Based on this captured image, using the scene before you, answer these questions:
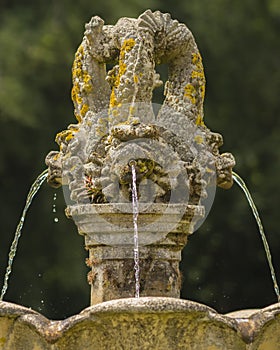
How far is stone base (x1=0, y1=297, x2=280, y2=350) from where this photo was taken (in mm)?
4684

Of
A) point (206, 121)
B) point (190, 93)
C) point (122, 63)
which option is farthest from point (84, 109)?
point (206, 121)

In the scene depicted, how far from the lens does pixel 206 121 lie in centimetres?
1126

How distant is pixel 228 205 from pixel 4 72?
214 centimetres

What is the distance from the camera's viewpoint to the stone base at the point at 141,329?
4.68 m

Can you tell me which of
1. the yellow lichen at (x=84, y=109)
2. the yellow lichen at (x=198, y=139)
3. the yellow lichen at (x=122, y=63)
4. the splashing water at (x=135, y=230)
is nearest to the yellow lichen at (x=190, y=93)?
the yellow lichen at (x=198, y=139)

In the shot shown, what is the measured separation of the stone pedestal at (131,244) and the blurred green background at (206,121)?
530 cm

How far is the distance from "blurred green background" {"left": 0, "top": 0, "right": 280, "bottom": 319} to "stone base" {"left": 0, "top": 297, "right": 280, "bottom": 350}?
5.99 m

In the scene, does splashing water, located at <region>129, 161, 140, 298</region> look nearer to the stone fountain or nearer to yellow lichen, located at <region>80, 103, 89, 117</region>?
the stone fountain

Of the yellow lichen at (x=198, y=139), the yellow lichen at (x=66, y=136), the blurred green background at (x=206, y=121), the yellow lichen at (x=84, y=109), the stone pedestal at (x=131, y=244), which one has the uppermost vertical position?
the blurred green background at (x=206, y=121)

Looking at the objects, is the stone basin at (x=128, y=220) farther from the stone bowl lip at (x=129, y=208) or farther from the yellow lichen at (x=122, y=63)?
the yellow lichen at (x=122, y=63)

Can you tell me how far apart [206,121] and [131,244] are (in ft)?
19.2

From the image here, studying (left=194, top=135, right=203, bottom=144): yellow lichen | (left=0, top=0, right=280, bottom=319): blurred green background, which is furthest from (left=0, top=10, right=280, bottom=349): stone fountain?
(left=0, top=0, right=280, bottom=319): blurred green background

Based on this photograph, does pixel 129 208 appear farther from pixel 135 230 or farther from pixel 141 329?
pixel 141 329

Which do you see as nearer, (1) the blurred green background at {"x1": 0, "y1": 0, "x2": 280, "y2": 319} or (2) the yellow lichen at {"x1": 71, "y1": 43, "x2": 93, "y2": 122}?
(2) the yellow lichen at {"x1": 71, "y1": 43, "x2": 93, "y2": 122}
